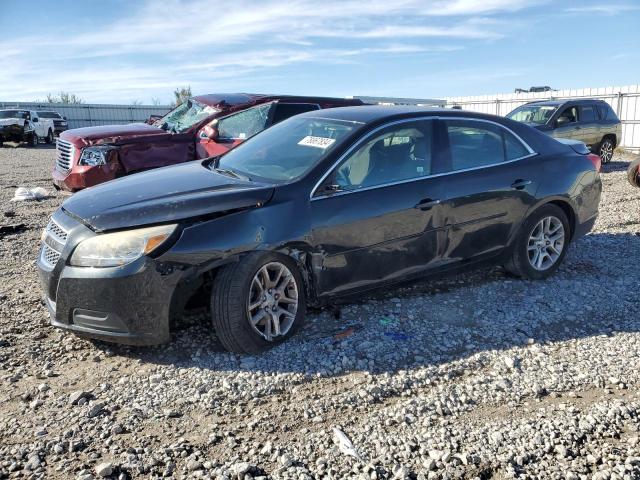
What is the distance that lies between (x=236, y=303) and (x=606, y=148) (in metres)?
14.5

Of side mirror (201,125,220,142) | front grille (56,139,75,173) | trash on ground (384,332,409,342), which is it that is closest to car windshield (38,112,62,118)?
front grille (56,139,75,173)

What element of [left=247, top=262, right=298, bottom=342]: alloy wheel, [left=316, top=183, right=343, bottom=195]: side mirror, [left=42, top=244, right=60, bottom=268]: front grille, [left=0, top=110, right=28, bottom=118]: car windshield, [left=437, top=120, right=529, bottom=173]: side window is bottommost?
[left=247, top=262, right=298, bottom=342]: alloy wheel

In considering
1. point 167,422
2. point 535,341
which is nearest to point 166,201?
point 167,422

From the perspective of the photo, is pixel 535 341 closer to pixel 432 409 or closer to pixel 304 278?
pixel 432 409

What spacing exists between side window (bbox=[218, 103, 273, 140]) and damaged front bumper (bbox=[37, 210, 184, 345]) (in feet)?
15.7

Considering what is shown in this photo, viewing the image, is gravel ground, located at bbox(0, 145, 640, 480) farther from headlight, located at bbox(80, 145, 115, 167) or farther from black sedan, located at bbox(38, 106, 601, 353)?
headlight, located at bbox(80, 145, 115, 167)

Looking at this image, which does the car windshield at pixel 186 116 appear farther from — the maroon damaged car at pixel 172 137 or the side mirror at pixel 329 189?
the side mirror at pixel 329 189

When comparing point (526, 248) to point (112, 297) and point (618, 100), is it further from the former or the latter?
point (618, 100)

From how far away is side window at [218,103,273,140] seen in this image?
8.30 meters

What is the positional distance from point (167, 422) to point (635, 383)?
2907 mm

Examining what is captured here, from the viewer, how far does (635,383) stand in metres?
A: 3.64

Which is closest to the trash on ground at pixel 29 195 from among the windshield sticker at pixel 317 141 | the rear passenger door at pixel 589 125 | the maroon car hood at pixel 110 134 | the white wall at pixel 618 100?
the maroon car hood at pixel 110 134

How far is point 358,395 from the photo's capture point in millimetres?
3424

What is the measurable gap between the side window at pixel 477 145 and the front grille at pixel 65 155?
5.41 meters
